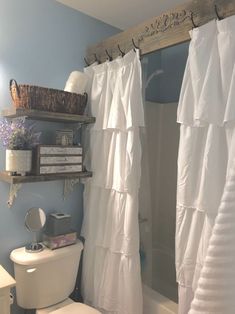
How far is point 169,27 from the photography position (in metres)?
1.41

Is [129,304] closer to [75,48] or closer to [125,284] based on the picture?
[125,284]

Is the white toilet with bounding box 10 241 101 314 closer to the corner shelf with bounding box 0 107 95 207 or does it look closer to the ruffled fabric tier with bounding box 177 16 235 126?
the corner shelf with bounding box 0 107 95 207

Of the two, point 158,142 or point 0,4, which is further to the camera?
point 158,142

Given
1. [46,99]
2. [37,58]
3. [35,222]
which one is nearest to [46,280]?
[35,222]

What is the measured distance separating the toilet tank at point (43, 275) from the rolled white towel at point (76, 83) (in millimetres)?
1037

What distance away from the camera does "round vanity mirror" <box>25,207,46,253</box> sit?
1.66m

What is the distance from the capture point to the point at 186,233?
1.32 meters

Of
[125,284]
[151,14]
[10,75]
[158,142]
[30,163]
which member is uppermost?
[151,14]

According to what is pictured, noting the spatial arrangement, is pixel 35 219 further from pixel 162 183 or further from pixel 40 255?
pixel 162 183

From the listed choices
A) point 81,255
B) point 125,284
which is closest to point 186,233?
point 125,284

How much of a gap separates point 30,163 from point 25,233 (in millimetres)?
516

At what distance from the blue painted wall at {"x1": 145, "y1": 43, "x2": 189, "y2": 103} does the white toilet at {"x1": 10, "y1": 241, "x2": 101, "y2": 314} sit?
1.48m

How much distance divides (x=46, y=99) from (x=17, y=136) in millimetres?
282

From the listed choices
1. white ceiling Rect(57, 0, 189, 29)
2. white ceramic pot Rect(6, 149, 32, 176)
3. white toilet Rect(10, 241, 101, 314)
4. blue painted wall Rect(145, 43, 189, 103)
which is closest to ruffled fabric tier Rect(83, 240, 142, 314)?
white toilet Rect(10, 241, 101, 314)
